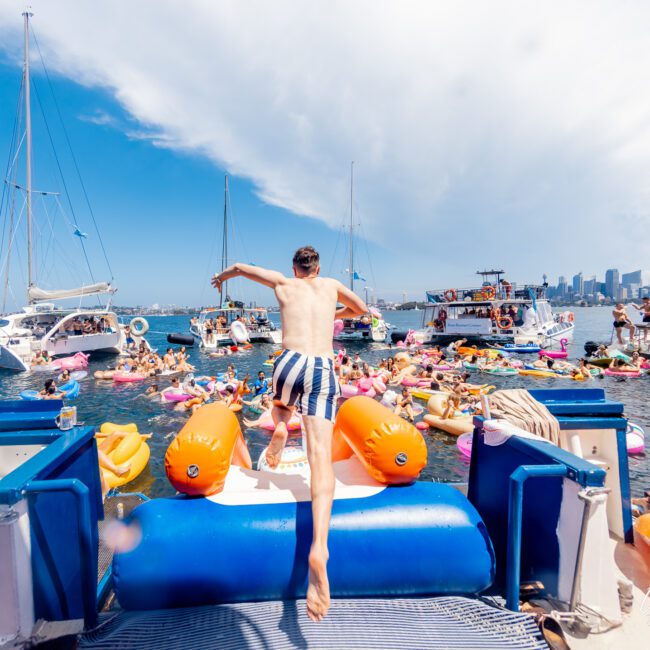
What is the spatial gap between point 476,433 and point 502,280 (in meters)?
32.6

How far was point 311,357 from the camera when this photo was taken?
2656mm

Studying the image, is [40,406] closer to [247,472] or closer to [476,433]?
[247,472]

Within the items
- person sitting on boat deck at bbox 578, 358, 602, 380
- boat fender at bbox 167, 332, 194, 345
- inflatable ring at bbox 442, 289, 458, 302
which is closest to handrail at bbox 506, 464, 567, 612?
person sitting on boat deck at bbox 578, 358, 602, 380

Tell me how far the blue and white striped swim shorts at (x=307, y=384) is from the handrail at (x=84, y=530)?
1.24m

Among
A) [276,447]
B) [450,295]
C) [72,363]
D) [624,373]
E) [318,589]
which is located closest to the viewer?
[318,589]

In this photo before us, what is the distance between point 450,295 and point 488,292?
122 inches

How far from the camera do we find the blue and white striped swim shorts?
2539 mm

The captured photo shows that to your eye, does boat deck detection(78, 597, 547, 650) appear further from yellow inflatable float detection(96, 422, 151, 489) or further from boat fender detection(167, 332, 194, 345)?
boat fender detection(167, 332, 194, 345)

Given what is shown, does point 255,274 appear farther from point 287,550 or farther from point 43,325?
point 43,325

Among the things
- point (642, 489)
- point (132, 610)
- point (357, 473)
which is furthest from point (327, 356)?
point (642, 489)

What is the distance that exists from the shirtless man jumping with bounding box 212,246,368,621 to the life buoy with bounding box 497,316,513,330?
2963cm

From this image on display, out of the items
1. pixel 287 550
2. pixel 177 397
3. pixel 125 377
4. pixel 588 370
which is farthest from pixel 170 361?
pixel 588 370

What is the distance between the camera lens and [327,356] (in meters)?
2.74

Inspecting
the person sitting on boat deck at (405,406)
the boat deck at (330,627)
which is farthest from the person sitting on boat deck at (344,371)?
the boat deck at (330,627)
